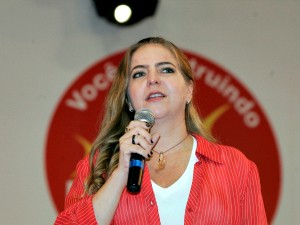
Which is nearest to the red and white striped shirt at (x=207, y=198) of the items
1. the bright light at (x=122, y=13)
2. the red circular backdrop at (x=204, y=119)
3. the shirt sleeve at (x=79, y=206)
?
the shirt sleeve at (x=79, y=206)

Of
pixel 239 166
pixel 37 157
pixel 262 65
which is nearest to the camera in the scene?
pixel 239 166

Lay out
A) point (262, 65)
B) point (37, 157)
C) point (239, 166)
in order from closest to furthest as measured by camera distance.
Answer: point (239, 166)
point (37, 157)
point (262, 65)

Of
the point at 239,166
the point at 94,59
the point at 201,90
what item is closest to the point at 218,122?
the point at 201,90

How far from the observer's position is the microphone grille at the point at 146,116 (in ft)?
6.44

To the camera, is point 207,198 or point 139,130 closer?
point 139,130

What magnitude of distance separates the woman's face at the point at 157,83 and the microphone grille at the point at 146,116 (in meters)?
0.15

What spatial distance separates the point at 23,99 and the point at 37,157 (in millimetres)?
381

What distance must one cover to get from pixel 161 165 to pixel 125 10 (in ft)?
→ 6.14

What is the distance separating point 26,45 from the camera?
3.86 m

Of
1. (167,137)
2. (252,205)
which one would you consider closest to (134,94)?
(167,137)

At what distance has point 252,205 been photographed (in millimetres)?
2156

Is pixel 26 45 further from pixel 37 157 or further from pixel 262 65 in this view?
pixel 262 65

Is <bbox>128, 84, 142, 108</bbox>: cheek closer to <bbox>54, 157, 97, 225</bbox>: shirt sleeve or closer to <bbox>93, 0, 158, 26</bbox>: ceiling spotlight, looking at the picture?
<bbox>54, 157, 97, 225</bbox>: shirt sleeve

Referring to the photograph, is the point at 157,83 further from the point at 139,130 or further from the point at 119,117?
the point at 139,130
